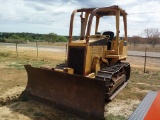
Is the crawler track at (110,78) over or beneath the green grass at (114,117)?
over

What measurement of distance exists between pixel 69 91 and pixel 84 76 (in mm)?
658

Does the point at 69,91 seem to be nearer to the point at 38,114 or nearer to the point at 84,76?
the point at 84,76

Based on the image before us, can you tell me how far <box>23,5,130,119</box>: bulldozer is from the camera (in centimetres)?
580

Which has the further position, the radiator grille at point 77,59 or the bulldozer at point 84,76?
the radiator grille at point 77,59

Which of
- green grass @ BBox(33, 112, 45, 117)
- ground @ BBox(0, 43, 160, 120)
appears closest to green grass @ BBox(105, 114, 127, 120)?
ground @ BBox(0, 43, 160, 120)

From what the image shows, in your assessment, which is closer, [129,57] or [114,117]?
[114,117]

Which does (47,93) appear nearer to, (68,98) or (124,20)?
(68,98)

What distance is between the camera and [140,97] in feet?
25.6

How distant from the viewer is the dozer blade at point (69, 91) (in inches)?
224

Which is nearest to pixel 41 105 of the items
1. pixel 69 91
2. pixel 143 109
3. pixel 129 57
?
pixel 69 91

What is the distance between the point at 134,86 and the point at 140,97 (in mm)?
1569

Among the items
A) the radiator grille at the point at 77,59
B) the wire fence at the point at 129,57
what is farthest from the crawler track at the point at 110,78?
the wire fence at the point at 129,57

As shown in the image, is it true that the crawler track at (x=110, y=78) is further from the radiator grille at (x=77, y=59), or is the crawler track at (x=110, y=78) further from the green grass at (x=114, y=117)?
the green grass at (x=114, y=117)

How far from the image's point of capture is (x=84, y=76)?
239 inches
